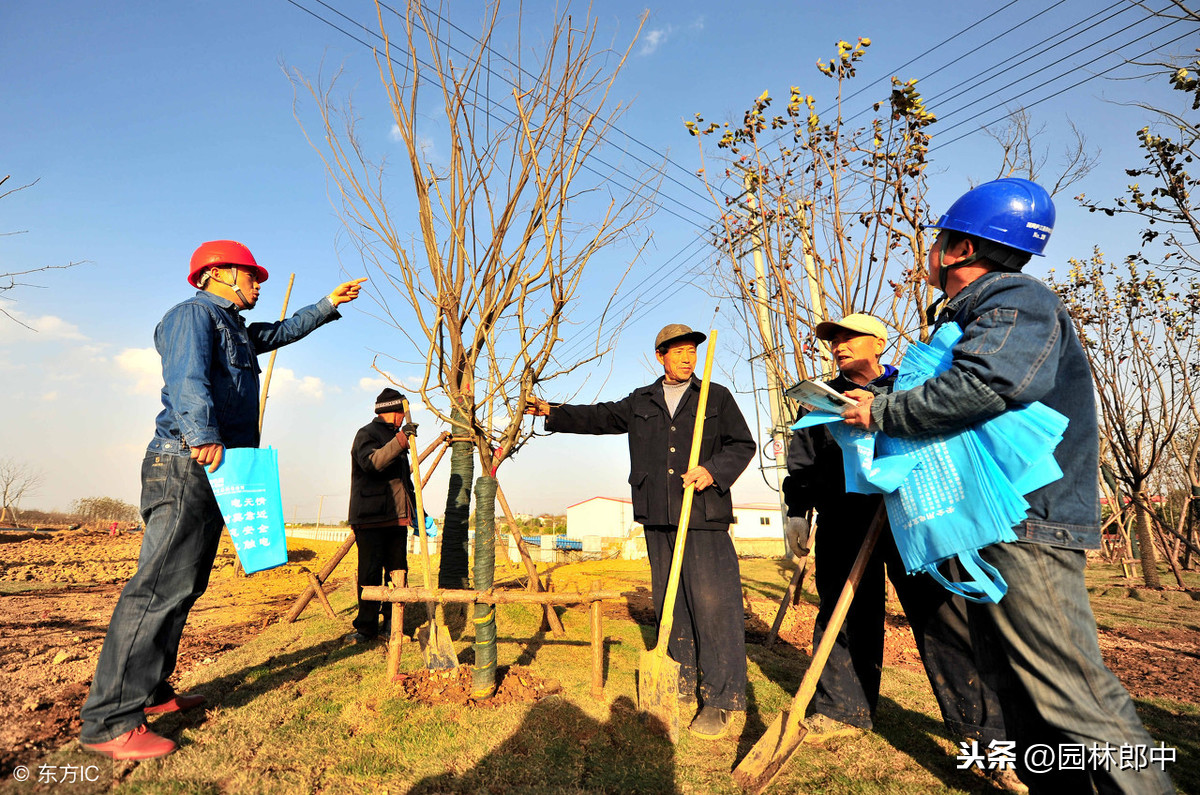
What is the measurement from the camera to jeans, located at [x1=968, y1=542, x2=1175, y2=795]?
1.68m

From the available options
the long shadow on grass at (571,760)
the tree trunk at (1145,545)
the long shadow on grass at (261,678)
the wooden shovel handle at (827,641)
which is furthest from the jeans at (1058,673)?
the tree trunk at (1145,545)

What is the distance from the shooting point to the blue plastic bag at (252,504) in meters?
2.74

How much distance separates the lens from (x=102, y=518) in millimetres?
39938

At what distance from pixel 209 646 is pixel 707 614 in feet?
12.6

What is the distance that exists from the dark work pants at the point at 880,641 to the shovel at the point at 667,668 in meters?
0.69

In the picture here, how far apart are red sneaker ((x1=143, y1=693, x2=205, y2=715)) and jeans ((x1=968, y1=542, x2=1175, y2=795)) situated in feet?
12.0

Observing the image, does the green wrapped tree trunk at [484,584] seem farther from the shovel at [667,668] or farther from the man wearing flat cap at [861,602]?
the man wearing flat cap at [861,602]

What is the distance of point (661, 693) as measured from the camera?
3.12 m

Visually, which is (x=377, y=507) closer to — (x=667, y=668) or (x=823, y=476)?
(x=667, y=668)

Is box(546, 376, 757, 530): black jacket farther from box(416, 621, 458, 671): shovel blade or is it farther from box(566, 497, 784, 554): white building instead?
box(566, 497, 784, 554): white building

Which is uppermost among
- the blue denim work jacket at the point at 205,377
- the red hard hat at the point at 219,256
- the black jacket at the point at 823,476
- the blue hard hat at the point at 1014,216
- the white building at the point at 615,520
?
the red hard hat at the point at 219,256

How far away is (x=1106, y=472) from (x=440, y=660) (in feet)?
11.9

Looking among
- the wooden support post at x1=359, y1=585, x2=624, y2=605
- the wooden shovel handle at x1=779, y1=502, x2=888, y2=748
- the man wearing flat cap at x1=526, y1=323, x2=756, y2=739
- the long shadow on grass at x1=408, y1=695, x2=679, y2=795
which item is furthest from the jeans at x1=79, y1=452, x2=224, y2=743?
the wooden shovel handle at x1=779, y1=502, x2=888, y2=748

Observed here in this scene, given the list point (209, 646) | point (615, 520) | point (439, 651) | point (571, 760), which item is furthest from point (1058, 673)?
point (615, 520)
